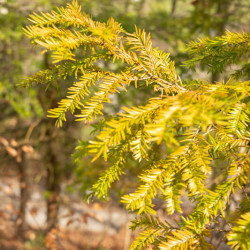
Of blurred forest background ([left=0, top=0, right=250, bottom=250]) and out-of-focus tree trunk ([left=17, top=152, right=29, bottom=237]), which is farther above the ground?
blurred forest background ([left=0, top=0, right=250, bottom=250])

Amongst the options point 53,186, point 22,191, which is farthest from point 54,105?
point 22,191

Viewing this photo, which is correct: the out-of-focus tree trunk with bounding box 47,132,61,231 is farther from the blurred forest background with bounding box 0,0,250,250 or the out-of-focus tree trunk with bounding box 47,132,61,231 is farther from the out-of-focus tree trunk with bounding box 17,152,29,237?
the out-of-focus tree trunk with bounding box 17,152,29,237

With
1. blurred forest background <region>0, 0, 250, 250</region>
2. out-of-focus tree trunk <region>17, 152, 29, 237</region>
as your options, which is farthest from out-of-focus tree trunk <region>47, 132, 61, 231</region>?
out-of-focus tree trunk <region>17, 152, 29, 237</region>

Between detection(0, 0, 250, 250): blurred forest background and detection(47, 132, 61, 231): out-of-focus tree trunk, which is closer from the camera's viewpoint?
detection(0, 0, 250, 250): blurred forest background

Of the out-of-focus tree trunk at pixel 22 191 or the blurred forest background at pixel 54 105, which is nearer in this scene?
the blurred forest background at pixel 54 105

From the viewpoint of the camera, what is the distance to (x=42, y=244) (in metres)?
4.30

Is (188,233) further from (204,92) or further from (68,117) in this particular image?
(68,117)

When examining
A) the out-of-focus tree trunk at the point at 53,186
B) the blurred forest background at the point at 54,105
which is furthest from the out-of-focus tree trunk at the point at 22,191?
the out-of-focus tree trunk at the point at 53,186

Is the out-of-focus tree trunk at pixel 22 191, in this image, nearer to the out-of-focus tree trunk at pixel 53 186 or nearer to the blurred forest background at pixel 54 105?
the blurred forest background at pixel 54 105

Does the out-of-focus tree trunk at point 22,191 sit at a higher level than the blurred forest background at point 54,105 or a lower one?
lower

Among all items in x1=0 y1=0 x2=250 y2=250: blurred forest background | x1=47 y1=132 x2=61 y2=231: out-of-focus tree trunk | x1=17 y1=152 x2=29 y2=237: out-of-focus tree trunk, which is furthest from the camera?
x1=17 y1=152 x2=29 y2=237: out-of-focus tree trunk

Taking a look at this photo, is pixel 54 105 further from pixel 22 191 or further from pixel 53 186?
pixel 22 191

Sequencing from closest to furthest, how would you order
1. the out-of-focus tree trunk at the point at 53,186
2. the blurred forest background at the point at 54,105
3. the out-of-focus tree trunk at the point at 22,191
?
the blurred forest background at the point at 54,105, the out-of-focus tree trunk at the point at 53,186, the out-of-focus tree trunk at the point at 22,191

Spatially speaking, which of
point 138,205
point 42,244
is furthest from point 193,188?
point 42,244
